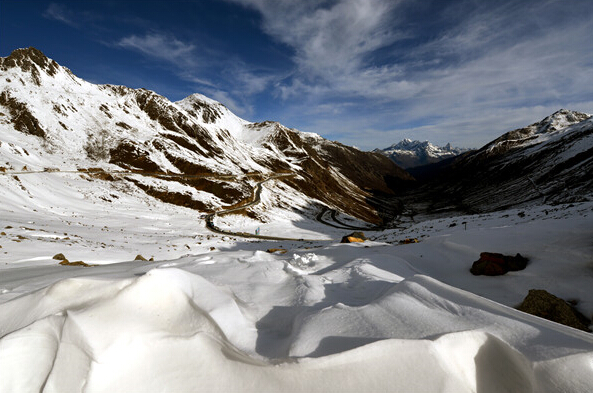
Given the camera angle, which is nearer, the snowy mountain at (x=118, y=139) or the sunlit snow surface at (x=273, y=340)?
the sunlit snow surface at (x=273, y=340)

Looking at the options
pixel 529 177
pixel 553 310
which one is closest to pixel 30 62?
pixel 553 310

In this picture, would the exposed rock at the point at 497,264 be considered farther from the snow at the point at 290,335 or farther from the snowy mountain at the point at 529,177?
the snowy mountain at the point at 529,177

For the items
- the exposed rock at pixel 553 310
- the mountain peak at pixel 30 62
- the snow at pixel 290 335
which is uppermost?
the mountain peak at pixel 30 62

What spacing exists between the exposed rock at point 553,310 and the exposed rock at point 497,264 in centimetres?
253

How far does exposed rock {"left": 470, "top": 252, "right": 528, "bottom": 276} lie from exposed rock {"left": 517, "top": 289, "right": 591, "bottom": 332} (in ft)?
8.32

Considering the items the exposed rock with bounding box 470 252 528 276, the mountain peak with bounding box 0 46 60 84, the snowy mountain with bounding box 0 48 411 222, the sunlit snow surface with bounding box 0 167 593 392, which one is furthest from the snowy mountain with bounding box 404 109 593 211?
the mountain peak with bounding box 0 46 60 84

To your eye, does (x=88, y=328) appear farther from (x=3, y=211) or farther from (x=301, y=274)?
(x=3, y=211)

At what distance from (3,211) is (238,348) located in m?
31.3

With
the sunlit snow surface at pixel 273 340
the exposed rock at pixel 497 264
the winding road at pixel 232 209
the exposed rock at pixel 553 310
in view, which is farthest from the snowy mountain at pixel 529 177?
the sunlit snow surface at pixel 273 340

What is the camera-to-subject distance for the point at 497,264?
788 cm

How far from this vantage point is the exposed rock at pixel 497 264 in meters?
7.79

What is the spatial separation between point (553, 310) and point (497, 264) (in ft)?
10.7

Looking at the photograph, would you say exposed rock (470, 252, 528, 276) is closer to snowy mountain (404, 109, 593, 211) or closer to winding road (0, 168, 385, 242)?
winding road (0, 168, 385, 242)

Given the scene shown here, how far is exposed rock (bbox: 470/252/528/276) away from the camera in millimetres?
7787
